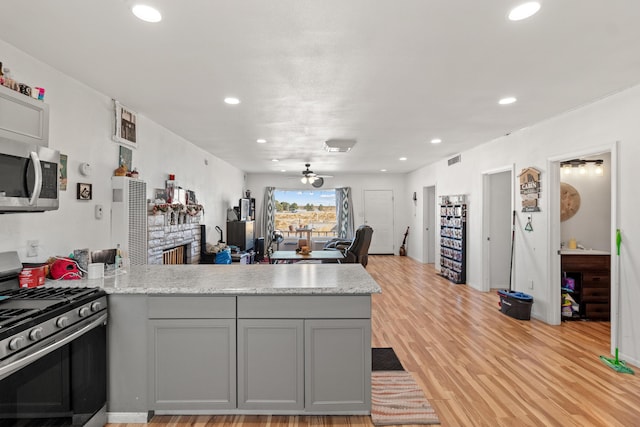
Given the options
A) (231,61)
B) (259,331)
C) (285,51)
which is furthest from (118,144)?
(259,331)

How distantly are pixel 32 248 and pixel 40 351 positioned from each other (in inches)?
45.1

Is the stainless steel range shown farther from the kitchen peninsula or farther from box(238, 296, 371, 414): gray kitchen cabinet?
box(238, 296, 371, 414): gray kitchen cabinet

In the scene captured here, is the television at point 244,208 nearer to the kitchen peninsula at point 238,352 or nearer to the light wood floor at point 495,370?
the light wood floor at point 495,370

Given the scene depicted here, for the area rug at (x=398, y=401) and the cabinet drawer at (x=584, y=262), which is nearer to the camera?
the area rug at (x=398, y=401)

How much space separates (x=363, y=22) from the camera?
1.93 meters

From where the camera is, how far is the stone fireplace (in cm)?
394

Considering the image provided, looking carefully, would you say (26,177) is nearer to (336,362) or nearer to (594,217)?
(336,362)

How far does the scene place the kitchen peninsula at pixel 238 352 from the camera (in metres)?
2.14

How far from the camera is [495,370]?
9.32 feet

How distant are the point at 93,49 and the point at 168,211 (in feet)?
7.86

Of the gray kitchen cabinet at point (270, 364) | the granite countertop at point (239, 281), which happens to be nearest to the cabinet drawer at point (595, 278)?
the granite countertop at point (239, 281)

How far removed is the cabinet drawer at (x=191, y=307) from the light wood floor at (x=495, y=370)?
0.69m

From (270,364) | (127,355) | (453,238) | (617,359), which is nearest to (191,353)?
(127,355)

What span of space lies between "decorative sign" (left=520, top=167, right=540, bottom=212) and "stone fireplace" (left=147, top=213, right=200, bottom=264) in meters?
4.72
